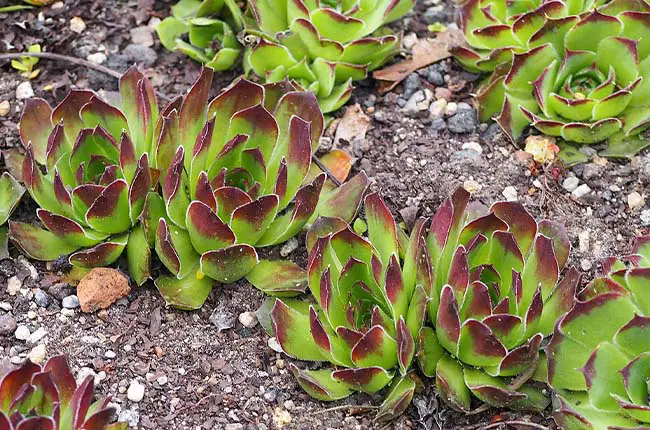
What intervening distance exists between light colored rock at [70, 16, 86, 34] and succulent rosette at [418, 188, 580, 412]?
1554mm

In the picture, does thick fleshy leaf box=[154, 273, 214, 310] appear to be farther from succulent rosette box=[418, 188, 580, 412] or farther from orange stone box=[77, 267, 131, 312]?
succulent rosette box=[418, 188, 580, 412]

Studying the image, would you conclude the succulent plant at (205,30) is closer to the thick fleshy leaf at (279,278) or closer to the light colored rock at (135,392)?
the thick fleshy leaf at (279,278)

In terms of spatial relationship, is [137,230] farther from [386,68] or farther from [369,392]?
[386,68]

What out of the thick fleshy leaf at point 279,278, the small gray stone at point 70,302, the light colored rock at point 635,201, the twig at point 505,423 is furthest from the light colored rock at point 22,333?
the light colored rock at point 635,201

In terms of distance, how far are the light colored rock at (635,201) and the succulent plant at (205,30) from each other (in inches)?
53.6

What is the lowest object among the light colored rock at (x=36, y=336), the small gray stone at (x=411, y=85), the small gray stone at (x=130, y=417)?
the small gray stone at (x=130, y=417)

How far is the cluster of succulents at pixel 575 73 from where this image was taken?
2.66 m

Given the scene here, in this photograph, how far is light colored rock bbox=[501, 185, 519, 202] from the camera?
270cm

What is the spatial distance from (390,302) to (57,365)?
82 cm

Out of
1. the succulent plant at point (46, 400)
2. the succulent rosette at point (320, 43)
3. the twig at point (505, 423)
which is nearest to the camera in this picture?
the succulent plant at point (46, 400)

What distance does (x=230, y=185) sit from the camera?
2.50m

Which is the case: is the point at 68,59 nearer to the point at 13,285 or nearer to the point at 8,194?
the point at 8,194

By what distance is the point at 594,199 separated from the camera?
2.68 m

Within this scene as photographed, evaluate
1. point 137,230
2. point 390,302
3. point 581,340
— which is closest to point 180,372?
point 137,230
